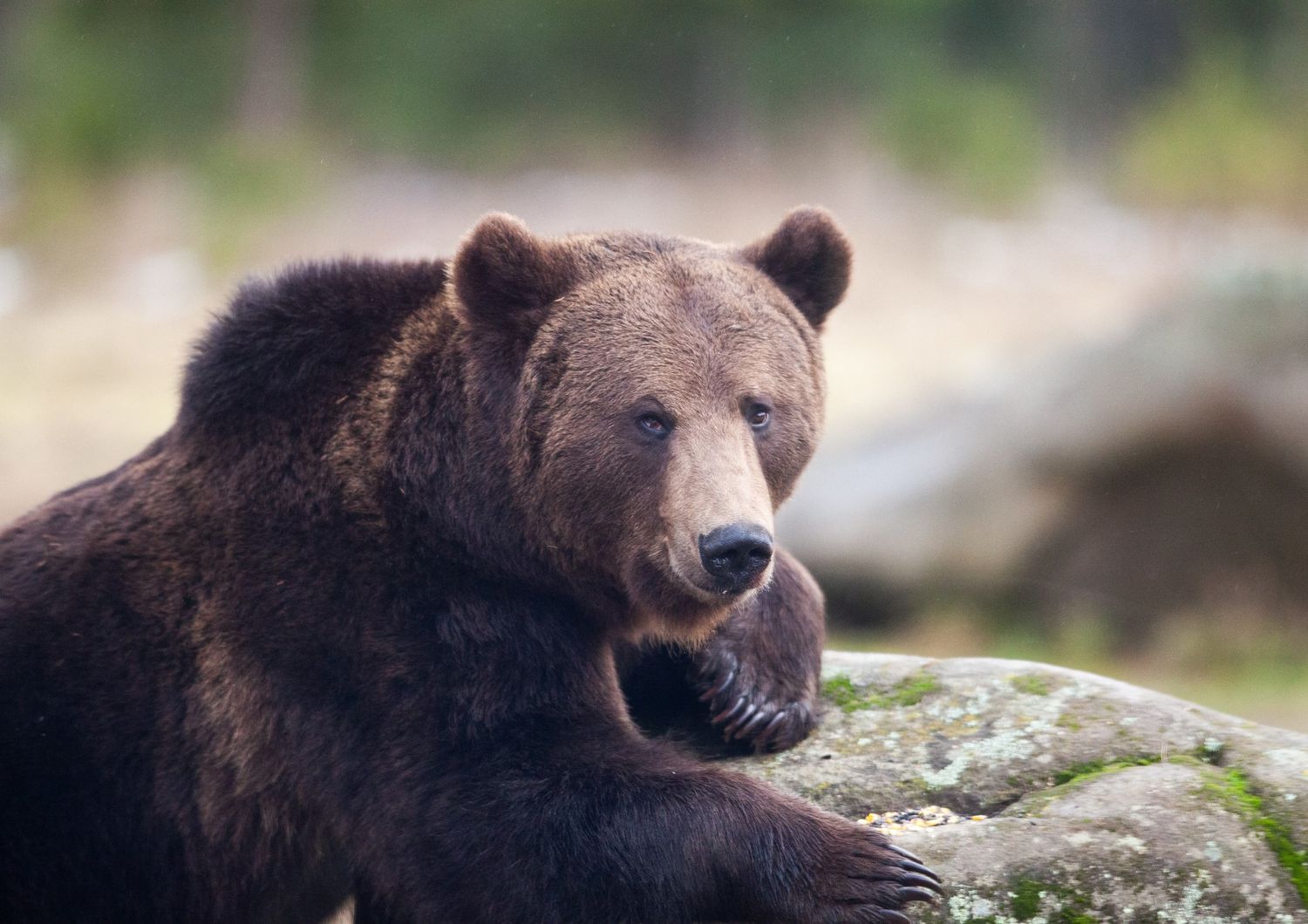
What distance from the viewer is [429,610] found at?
5.05m

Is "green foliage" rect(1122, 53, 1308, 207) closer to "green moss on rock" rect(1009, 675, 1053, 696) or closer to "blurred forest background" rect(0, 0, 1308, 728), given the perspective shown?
"blurred forest background" rect(0, 0, 1308, 728)

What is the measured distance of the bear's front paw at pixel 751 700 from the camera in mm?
5637

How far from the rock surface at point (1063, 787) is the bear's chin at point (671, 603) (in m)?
0.59

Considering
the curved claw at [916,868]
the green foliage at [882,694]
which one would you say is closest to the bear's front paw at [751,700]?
the green foliage at [882,694]

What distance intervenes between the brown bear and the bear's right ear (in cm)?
1

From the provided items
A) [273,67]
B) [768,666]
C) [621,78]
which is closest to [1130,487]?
[768,666]

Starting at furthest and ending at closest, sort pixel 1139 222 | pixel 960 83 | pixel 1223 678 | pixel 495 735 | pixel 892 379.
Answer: pixel 960 83
pixel 1139 222
pixel 892 379
pixel 1223 678
pixel 495 735

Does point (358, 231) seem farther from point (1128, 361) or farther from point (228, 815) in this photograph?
point (228, 815)

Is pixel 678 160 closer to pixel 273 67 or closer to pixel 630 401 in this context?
pixel 273 67

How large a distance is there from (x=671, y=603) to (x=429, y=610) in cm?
85

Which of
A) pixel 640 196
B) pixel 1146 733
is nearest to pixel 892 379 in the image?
pixel 640 196

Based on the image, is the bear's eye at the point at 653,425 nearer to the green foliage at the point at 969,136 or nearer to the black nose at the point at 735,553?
the black nose at the point at 735,553

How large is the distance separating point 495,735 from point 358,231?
30.8 meters

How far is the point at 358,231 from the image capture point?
34344mm
